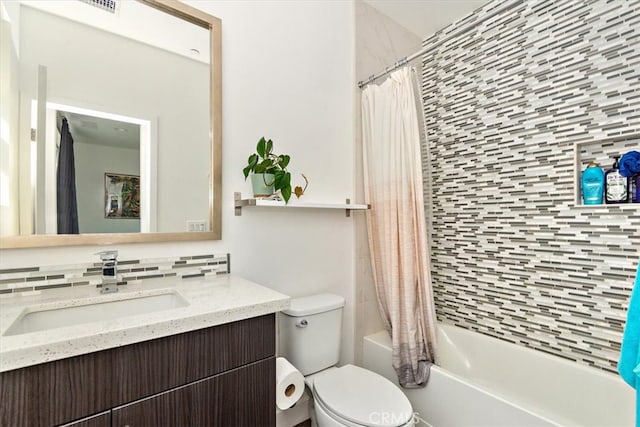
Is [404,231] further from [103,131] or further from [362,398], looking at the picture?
[103,131]

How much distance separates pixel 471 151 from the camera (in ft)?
6.40

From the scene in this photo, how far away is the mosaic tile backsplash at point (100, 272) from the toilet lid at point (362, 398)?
73 cm

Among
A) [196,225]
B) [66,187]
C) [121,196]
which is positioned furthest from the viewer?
[196,225]

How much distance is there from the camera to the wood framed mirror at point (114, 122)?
41.0 inches

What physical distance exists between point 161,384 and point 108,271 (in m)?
0.50

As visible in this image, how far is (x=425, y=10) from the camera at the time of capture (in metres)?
2.14

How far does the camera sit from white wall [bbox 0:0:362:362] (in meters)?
1.47

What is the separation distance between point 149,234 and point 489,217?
1894 mm

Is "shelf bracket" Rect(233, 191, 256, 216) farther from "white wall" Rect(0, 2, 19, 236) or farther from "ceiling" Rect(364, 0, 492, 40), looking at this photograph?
"ceiling" Rect(364, 0, 492, 40)

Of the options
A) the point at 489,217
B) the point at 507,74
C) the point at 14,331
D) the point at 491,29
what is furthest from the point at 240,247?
the point at 491,29

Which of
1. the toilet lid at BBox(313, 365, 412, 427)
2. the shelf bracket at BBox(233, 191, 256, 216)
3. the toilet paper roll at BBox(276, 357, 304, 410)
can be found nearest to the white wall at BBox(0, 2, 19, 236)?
the shelf bracket at BBox(233, 191, 256, 216)

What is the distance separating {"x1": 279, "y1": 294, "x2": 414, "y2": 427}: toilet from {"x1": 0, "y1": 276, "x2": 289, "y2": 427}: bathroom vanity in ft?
1.22

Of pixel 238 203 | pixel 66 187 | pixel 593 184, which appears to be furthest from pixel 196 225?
pixel 593 184

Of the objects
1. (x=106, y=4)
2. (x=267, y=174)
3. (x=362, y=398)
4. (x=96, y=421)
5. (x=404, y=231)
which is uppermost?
(x=106, y=4)
